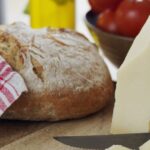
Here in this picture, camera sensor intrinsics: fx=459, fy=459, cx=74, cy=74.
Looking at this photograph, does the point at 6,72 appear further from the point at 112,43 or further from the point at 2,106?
the point at 112,43

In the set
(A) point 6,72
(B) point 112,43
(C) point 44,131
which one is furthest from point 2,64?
(B) point 112,43

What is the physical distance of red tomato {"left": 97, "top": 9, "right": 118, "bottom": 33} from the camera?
964mm

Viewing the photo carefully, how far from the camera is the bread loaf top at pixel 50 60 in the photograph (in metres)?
0.77

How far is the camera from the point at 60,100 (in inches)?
30.2

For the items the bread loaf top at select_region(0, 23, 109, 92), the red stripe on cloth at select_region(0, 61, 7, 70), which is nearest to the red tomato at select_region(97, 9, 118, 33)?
the bread loaf top at select_region(0, 23, 109, 92)

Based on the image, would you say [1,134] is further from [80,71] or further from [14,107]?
[80,71]

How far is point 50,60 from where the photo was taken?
0.78 metres

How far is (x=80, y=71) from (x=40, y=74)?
0.23ft

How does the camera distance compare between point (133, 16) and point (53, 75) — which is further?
point (133, 16)

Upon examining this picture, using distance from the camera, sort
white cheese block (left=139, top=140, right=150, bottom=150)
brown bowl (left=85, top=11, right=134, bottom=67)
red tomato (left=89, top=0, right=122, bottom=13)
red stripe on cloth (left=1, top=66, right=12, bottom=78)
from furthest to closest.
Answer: red tomato (left=89, top=0, right=122, bottom=13)
brown bowl (left=85, top=11, right=134, bottom=67)
red stripe on cloth (left=1, top=66, right=12, bottom=78)
white cheese block (left=139, top=140, right=150, bottom=150)

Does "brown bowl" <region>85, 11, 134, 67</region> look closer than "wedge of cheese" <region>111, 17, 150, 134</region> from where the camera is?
No

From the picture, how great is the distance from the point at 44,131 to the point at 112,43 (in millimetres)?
267

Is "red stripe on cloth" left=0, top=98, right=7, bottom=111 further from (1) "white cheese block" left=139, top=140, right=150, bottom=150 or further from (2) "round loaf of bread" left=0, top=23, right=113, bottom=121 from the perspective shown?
(1) "white cheese block" left=139, top=140, right=150, bottom=150

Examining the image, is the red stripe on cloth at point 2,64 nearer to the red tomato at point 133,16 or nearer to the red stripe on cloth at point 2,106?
the red stripe on cloth at point 2,106
